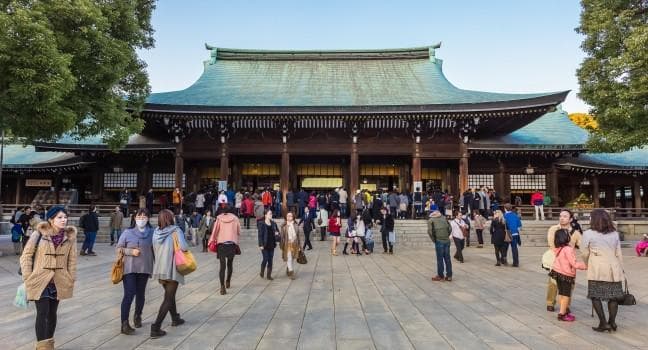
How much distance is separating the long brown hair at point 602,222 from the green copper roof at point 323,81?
15.3 metres

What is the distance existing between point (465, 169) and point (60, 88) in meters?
17.6

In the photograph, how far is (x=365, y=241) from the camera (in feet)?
45.3

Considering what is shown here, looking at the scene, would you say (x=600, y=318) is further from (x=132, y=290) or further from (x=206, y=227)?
(x=206, y=227)

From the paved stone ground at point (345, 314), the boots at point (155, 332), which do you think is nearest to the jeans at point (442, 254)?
the paved stone ground at point (345, 314)

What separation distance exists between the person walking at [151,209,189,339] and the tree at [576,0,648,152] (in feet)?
47.6

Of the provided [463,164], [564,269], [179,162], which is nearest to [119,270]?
[564,269]

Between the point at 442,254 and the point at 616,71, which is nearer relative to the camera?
the point at 442,254

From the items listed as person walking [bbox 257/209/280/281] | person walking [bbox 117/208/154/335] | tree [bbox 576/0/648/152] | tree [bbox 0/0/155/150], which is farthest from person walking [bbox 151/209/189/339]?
tree [bbox 576/0/648/152]

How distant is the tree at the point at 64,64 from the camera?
10523 millimetres

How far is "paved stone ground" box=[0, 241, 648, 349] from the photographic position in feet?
15.7

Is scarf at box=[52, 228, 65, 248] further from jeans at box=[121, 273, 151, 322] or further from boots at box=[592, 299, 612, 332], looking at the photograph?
boots at box=[592, 299, 612, 332]

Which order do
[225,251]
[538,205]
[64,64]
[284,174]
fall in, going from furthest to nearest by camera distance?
[284,174]
[538,205]
[64,64]
[225,251]

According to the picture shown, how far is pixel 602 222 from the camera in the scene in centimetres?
538

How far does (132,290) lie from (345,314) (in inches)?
118
